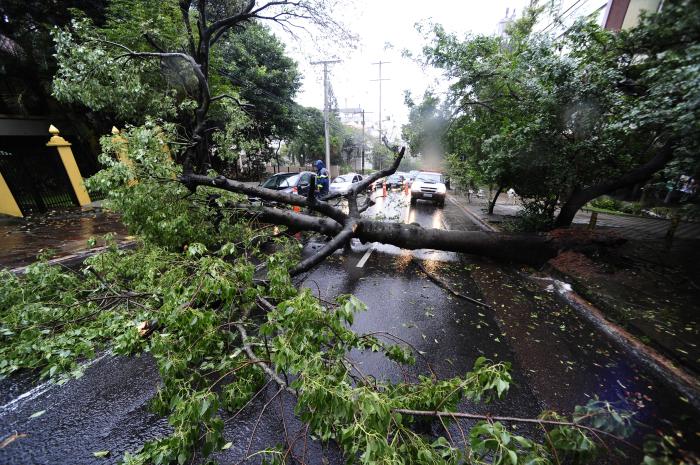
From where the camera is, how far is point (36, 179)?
33.5 ft

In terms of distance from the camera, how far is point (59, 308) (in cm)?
290

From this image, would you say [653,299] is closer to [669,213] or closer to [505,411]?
[505,411]

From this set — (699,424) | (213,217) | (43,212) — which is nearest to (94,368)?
(213,217)

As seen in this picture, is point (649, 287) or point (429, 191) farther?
point (429, 191)

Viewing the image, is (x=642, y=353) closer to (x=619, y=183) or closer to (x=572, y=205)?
(x=619, y=183)

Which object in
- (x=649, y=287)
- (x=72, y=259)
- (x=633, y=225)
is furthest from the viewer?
(x=633, y=225)

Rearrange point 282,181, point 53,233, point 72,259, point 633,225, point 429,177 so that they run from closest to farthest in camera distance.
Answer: point 72,259, point 53,233, point 633,225, point 282,181, point 429,177

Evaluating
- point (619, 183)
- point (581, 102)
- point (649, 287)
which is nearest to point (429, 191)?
point (619, 183)

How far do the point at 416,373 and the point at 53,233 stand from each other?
1077 centimetres

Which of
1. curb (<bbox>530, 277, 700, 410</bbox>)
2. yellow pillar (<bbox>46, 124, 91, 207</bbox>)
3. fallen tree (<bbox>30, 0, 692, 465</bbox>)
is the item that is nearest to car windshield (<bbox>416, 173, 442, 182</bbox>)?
fallen tree (<bbox>30, 0, 692, 465</bbox>)

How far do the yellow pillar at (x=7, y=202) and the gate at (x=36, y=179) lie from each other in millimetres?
143

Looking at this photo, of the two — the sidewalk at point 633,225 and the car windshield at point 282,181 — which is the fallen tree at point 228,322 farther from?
the sidewalk at point 633,225

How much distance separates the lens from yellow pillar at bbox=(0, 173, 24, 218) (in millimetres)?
9225

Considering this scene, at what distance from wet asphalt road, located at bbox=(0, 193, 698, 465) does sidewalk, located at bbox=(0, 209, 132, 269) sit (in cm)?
479
